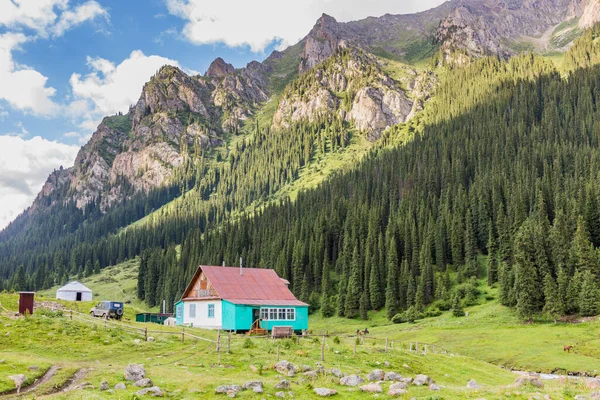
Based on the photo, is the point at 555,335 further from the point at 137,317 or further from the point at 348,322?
the point at 137,317

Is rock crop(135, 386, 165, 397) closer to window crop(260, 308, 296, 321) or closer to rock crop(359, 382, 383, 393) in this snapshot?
rock crop(359, 382, 383, 393)

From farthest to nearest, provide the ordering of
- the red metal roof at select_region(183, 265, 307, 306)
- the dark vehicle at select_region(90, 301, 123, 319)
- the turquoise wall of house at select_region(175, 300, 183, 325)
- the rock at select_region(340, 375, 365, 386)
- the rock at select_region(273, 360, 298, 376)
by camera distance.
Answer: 1. the turquoise wall of house at select_region(175, 300, 183, 325)
2. the red metal roof at select_region(183, 265, 307, 306)
3. the dark vehicle at select_region(90, 301, 123, 319)
4. the rock at select_region(273, 360, 298, 376)
5. the rock at select_region(340, 375, 365, 386)

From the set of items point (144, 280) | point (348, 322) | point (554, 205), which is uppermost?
point (554, 205)

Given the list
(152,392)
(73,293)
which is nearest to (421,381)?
(152,392)

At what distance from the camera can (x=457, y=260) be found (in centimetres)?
11888

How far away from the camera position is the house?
2514 inches

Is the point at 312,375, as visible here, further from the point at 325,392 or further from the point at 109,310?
the point at 109,310

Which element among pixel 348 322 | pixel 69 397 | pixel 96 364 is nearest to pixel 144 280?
pixel 348 322

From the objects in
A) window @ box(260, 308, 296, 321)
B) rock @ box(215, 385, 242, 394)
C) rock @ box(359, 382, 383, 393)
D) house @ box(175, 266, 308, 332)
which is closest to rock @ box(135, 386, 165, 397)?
rock @ box(215, 385, 242, 394)

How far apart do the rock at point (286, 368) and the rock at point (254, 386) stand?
15.6 feet

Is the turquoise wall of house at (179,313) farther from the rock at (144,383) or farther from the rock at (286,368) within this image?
the rock at (144,383)

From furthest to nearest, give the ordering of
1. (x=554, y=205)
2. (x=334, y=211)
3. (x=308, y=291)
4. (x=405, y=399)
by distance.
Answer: (x=334, y=211), (x=308, y=291), (x=554, y=205), (x=405, y=399)

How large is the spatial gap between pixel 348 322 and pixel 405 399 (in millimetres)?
82147

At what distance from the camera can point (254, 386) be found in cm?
2439
